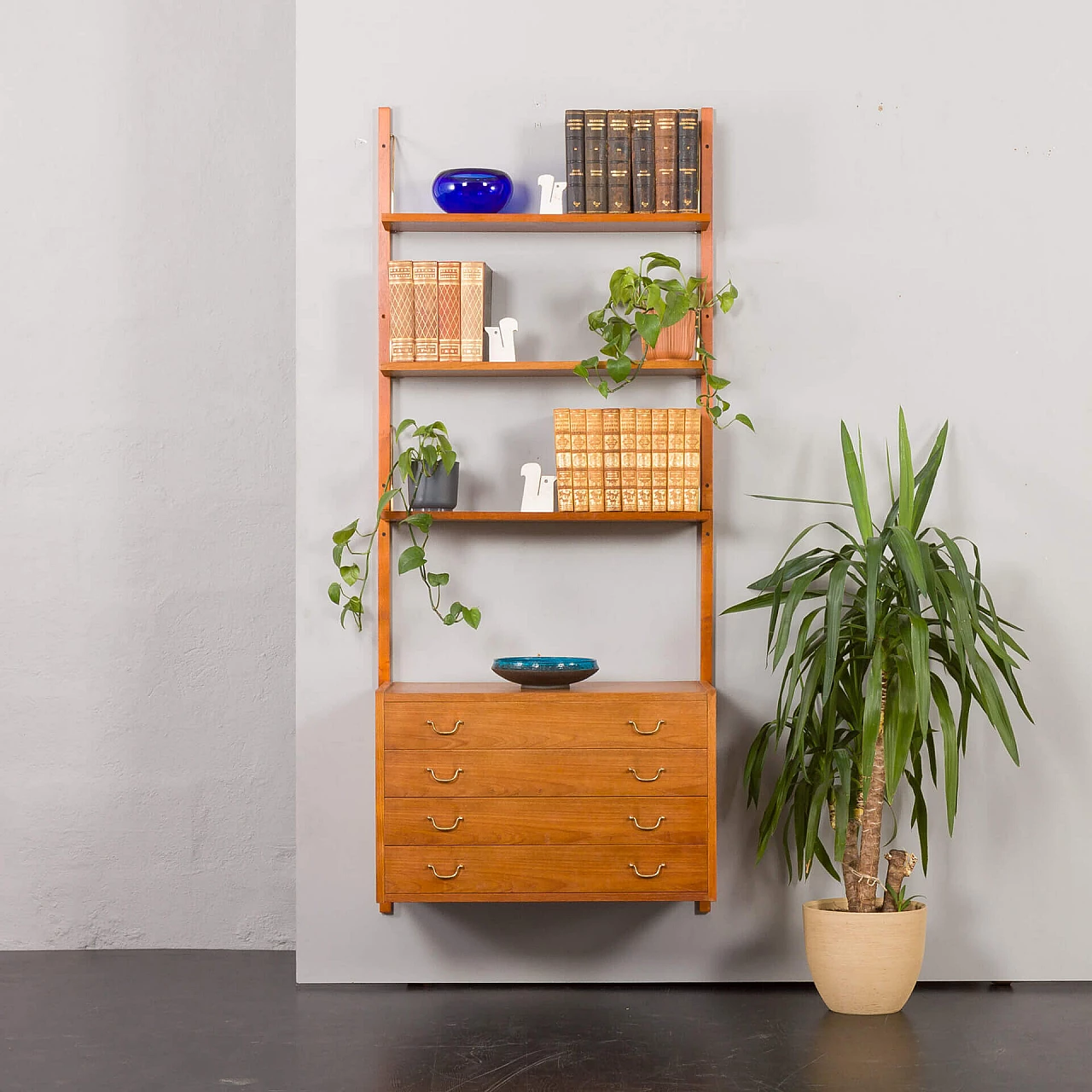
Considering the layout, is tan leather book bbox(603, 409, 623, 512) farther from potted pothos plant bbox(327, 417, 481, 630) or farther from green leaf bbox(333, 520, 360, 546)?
green leaf bbox(333, 520, 360, 546)

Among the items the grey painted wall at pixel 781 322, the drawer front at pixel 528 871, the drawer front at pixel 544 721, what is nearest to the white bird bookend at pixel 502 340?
the grey painted wall at pixel 781 322

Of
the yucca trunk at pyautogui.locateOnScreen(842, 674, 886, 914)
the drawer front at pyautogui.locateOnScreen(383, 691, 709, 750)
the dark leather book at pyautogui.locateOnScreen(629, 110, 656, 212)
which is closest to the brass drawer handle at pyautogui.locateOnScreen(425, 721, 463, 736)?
the drawer front at pyautogui.locateOnScreen(383, 691, 709, 750)

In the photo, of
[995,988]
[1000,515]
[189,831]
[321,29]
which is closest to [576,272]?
[321,29]

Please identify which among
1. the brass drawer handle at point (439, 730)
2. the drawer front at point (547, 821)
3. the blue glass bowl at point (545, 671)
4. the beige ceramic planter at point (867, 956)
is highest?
the blue glass bowl at point (545, 671)

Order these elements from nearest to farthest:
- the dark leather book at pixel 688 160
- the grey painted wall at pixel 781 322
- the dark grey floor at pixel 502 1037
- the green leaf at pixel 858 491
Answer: the dark grey floor at pixel 502 1037, the green leaf at pixel 858 491, the dark leather book at pixel 688 160, the grey painted wall at pixel 781 322

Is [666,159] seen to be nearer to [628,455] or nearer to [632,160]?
[632,160]

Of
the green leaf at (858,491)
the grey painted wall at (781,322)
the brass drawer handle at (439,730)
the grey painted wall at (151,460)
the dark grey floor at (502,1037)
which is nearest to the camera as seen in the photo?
the dark grey floor at (502,1037)

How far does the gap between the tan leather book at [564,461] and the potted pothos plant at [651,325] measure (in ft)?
0.44

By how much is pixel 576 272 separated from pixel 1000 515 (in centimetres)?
136

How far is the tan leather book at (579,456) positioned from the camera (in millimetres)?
2883

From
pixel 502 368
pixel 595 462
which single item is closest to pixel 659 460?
pixel 595 462

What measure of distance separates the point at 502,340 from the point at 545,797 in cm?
119

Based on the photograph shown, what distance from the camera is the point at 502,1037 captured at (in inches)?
103

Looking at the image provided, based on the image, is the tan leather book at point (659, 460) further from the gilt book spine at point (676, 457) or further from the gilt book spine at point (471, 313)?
the gilt book spine at point (471, 313)
